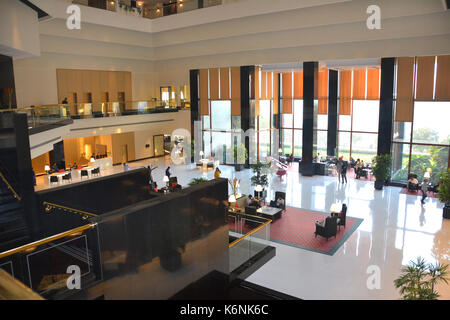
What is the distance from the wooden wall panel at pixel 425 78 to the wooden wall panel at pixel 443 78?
27cm

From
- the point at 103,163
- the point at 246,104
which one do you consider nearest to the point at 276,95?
the point at 246,104

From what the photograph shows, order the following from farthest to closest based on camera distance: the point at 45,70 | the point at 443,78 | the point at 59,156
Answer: the point at 59,156 < the point at 45,70 < the point at 443,78

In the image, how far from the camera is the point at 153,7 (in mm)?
24438

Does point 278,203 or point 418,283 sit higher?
point 418,283

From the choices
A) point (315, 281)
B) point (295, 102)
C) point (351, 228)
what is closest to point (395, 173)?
point (351, 228)

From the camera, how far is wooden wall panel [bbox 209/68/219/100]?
85.0ft

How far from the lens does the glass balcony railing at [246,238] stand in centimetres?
842

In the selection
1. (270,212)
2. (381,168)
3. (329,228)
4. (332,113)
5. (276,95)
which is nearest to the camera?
(329,228)

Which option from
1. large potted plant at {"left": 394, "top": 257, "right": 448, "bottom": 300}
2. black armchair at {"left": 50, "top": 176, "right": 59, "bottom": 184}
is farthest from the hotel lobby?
black armchair at {"left": 50, "top": 176, "right": 59, "bottom": 184}

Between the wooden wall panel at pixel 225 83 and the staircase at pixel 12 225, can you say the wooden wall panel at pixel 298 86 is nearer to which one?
the wooden wall panel at pixel 225 83

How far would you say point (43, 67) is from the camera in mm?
22172

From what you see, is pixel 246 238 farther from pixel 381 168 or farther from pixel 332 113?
pixel 332 113

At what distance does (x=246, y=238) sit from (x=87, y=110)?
53.3 ft

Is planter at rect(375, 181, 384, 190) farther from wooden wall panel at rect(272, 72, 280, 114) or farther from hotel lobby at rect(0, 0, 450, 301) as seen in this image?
wooden wall panel at rect(272, 72, 280, 114)
